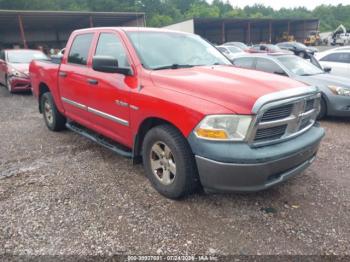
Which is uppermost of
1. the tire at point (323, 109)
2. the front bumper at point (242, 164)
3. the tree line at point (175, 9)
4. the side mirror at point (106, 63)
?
the tree line at point (175, 9)

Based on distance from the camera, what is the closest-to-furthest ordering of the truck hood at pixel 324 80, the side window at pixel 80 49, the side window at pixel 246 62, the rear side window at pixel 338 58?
the side window at pixel 80 49
the truck hood at pixel 324 80
the side window at pixel 246 62
the rear side window at pixel 338 58

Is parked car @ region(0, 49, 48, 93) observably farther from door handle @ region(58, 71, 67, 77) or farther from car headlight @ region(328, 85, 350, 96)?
car headlight @ region(328, 85, 350, 96)

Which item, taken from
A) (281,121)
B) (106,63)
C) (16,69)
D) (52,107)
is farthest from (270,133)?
(16,69)

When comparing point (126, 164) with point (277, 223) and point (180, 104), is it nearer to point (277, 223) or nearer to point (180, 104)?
point (180, 104)

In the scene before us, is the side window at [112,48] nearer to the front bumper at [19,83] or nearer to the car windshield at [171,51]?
the car windshield at [171,51]

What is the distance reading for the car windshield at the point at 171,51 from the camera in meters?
3.35

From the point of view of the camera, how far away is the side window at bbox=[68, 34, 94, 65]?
4.17m

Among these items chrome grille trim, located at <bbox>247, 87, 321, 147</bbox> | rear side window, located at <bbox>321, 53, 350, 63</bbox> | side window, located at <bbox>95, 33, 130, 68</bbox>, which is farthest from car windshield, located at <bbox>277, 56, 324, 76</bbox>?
side window, located at <bbox>95, 33, 130, 68</bbox>

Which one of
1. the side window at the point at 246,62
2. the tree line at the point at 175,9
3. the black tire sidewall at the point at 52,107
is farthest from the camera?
the tree line at the point at 175,9

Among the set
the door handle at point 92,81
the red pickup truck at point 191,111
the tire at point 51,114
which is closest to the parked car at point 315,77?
the red pickup truck at point 191,111

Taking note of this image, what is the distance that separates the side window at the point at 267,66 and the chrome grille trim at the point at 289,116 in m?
3.88

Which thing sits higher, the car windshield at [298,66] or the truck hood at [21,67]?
the truck hood at [21,67]

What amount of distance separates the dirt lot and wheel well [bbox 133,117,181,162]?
41cm

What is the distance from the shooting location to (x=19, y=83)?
9.41 metres
